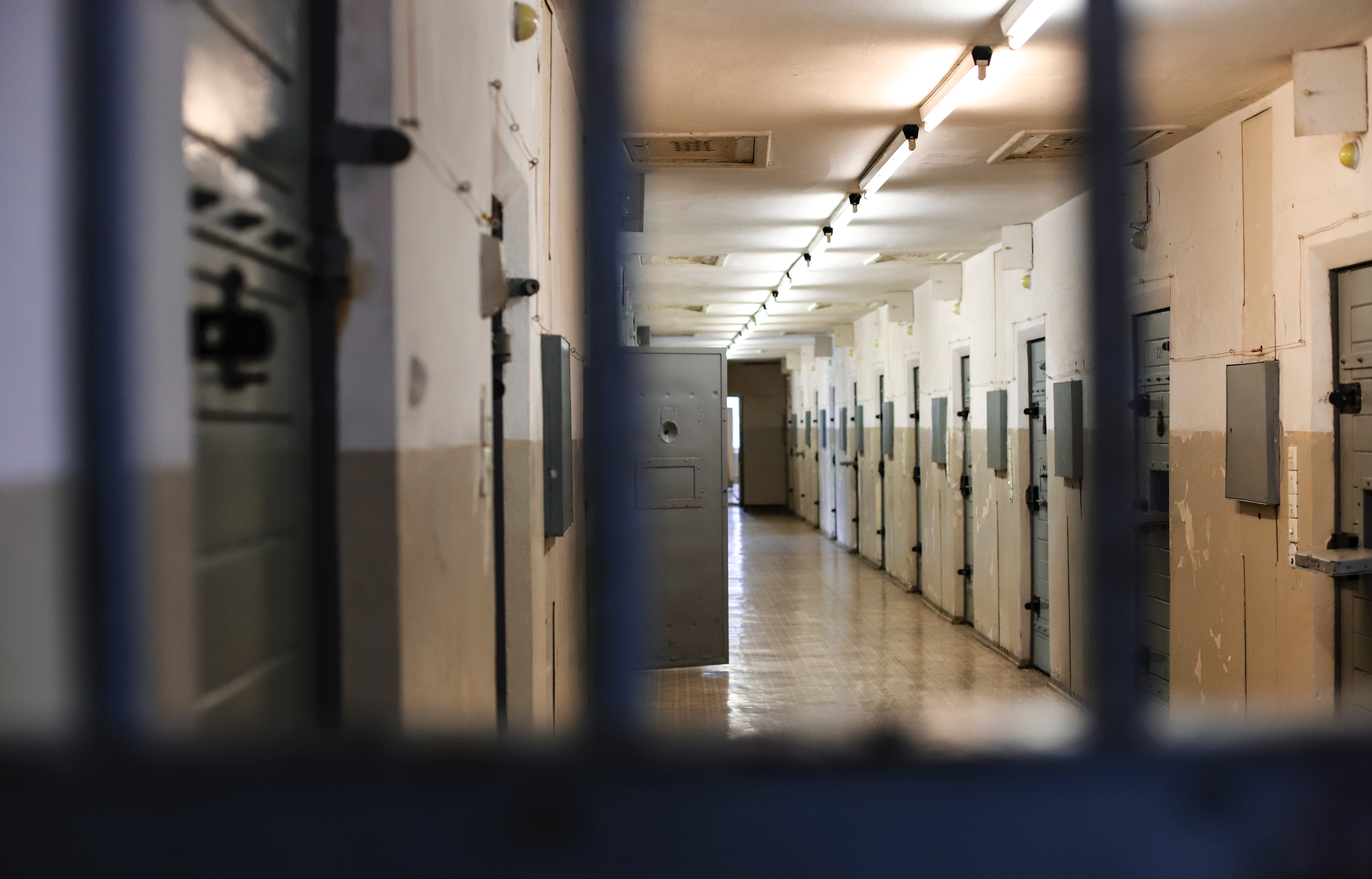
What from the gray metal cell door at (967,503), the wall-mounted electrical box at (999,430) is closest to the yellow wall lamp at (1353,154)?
the wall-mounted electrical box at (999,430)

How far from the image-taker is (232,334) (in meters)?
1.04

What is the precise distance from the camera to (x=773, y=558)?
11477mm

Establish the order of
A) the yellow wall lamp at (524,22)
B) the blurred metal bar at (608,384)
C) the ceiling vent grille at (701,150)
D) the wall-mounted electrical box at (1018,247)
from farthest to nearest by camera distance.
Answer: the wall-mounted electrical box at (1018,247) → the ceiling vent grille at (701,150) → the yellow wall lamp at (524,22) → the blurred metal bar at (608,384)

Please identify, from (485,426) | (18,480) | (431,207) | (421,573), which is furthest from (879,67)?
(18,480)

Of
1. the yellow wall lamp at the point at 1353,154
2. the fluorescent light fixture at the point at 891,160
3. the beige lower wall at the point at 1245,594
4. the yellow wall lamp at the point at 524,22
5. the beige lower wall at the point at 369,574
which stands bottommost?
the beige lower wall at the point at 1245,594

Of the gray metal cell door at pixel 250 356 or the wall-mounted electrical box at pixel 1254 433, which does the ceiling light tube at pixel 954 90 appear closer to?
the wall-mounted electrical box at pixel 1254 433

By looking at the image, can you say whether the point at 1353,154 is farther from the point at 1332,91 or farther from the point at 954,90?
the point at 954,90

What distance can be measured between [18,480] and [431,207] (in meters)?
0.88

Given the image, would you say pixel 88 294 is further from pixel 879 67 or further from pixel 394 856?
pixel 879 67

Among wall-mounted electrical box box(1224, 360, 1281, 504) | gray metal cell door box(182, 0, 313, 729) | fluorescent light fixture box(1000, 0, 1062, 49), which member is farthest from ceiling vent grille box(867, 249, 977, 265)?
gray metal cell door box(182, 0, 313, 729)

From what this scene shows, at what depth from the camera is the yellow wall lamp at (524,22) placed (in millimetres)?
2521

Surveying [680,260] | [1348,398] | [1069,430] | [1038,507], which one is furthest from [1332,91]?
[680,260]

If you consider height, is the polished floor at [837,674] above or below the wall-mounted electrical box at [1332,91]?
below

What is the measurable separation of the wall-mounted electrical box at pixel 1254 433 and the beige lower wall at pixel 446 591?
3.26 metres
